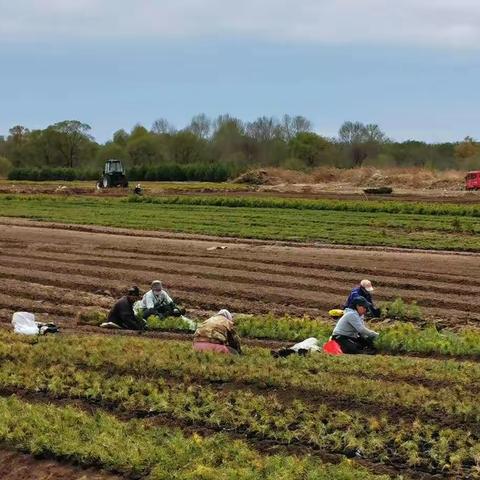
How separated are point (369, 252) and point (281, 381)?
55.9 feet

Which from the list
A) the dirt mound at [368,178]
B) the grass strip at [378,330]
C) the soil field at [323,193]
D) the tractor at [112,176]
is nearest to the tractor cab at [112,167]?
the tractor at [112,176]

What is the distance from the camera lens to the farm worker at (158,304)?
16.8 meters

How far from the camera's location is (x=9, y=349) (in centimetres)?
1277

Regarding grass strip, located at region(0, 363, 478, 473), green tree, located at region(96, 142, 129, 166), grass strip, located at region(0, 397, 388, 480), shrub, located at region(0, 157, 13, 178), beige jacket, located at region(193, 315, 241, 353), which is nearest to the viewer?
grass strip, located at region(0, 397, 388, 480)

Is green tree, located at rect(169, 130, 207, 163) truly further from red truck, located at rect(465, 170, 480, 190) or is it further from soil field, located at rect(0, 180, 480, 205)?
red truck, located at rect(465, 170, 480, 190)

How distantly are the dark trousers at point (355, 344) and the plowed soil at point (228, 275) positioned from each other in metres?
3.01

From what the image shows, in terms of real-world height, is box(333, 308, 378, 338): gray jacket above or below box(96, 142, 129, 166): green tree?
below

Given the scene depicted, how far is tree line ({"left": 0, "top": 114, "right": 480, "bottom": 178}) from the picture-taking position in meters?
96.4

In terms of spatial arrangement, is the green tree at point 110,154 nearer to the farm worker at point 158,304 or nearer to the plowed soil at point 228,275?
the plowed soil at point 228,275

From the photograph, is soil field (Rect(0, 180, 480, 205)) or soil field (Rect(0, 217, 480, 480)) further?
soil field (Rect(0, 180, 480, 205))

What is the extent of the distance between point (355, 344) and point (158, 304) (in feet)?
15.2

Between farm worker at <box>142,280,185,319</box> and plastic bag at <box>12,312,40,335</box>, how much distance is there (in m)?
2.24

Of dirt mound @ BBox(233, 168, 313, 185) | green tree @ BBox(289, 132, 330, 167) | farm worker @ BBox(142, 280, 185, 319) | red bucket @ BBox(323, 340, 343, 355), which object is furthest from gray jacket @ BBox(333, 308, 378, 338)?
green tree @ BBox(289, 132, 330, 167)

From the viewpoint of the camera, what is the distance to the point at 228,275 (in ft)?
73.4
